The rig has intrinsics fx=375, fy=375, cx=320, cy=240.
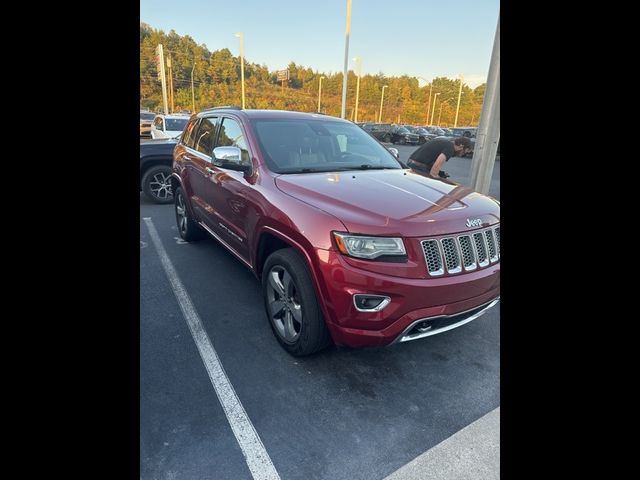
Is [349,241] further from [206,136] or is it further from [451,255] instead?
[206,136]

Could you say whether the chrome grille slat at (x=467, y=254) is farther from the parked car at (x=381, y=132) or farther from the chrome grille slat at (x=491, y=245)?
the parked car at (x=381, y=132)

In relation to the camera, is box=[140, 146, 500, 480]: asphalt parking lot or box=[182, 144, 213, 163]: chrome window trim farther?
box=[182, 144, 213, 163]: chrome window trim

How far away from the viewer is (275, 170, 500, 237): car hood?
7.41 feet

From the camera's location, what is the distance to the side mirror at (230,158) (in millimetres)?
3080

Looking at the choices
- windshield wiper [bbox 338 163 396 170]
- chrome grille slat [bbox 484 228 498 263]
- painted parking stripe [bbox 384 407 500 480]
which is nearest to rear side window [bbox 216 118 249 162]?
windshield wiper [bbox 338 163 396 170]

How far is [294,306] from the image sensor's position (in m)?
2.69

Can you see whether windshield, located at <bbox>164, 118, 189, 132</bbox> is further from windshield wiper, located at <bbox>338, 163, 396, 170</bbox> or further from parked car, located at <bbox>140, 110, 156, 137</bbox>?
windshield wiper, located at <bbox>338, 163, 396, 170</bbox>

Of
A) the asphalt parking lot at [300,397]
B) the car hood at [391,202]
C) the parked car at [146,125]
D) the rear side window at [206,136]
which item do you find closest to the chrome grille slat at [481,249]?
the car hood at [391,202]

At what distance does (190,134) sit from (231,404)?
385cm

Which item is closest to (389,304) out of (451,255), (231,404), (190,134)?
(451,255)
